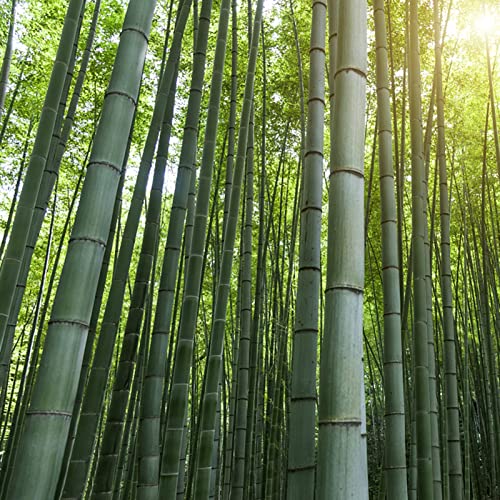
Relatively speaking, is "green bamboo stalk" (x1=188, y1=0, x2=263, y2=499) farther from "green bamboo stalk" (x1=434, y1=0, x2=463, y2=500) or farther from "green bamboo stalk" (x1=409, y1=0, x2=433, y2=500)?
"green bamboo stalk" (x1=434, y1=0, x2=463, y2=500)

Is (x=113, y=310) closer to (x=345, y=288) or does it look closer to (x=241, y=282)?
(x=241, y=282)

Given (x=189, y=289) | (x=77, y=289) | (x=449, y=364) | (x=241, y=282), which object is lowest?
(x=77, y=289)

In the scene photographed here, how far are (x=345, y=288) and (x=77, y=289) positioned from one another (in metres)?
0.53

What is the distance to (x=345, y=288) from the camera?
1.00 metres

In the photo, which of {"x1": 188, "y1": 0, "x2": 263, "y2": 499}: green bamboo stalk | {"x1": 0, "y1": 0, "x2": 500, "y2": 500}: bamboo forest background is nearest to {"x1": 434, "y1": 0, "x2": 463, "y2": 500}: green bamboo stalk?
{"x1": 0, "y1": 0, "x2": 500, "y2": 500}: bamboo forest background

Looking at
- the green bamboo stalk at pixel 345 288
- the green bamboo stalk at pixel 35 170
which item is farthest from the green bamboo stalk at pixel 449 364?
the green bamboo stalk at pixel 35 170

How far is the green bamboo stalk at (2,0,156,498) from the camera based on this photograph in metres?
1.04

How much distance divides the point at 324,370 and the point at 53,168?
80.0 inches

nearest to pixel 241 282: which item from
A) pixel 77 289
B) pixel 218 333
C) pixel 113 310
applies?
pixel 218 333

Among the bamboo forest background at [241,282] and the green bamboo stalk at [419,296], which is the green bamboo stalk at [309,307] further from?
the green bamboo stalk at [419,296]

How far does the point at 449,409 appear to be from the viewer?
232 cm

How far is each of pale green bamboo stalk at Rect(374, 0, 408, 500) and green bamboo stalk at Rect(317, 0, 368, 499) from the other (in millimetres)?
834

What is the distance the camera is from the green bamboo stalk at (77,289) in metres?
1.04

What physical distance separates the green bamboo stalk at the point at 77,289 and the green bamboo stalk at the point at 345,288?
Result: 458mm
